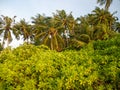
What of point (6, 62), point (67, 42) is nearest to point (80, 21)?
point (67, 42)

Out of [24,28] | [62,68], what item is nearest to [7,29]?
[24,28]

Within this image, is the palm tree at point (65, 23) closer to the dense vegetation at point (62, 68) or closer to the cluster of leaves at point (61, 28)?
the cluster of leaves at point (61, 28)

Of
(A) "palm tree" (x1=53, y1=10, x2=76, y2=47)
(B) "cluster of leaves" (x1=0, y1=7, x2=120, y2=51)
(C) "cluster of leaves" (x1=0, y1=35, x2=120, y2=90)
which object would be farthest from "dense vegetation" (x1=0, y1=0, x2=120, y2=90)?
(A) "palm tree" (x1=53, y1=10, x2=76, y2=47)

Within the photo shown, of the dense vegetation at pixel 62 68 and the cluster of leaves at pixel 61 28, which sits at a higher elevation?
the cluster of leaves at pixel 61 28

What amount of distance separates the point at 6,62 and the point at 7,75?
1255 millimetres

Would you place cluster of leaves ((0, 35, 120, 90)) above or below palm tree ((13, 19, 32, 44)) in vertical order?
below

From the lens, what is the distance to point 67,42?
48750 mm

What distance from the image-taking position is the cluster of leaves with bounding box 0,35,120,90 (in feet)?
38.2

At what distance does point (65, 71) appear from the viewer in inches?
459

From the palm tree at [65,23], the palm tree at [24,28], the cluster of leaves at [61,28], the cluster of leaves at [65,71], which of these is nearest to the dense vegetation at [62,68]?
the cluster of leaves at [65,71]

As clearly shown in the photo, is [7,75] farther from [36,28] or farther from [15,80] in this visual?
[36,28]

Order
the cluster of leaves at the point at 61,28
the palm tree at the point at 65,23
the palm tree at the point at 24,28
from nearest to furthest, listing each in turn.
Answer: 1. the cluster of leaves at the point at 61,28
2. the palm tree at the point at 65,23
3. the palm tree at the point at 24,28

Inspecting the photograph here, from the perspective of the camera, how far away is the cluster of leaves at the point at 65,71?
11648mm

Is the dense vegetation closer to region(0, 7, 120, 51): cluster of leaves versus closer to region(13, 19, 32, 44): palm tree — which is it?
region(0, 7, 120, 51): cluster of leaves
